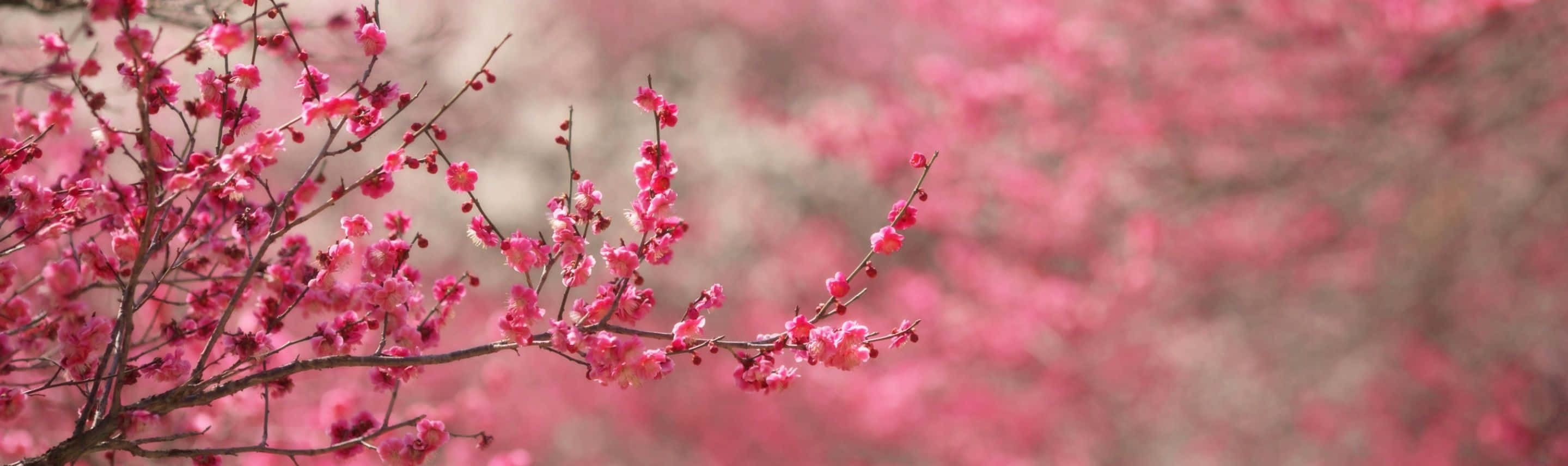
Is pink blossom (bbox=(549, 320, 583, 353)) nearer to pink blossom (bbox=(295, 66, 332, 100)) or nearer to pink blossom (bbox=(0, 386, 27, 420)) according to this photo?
pink blossom (bbox=(295, 66, 332, 100))

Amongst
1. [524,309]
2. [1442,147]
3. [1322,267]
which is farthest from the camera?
[1322,267]

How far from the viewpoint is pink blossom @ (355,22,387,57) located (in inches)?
89.4

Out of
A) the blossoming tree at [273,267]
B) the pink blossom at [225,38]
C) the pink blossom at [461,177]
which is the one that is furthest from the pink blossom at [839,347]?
the pink blossom at [225,38]

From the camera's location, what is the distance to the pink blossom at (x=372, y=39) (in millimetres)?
2271

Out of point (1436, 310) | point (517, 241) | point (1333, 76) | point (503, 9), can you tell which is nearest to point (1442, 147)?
point (1333, 76)

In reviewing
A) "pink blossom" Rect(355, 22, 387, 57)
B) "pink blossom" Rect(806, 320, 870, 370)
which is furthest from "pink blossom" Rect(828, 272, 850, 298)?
"pink blossom" Rect(355, 22, 387, 57)

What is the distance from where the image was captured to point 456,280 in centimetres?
240

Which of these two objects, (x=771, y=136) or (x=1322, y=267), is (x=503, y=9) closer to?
(x=771, y=136)

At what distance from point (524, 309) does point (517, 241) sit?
0.47ft

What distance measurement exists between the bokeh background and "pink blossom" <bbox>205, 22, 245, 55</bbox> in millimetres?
2951

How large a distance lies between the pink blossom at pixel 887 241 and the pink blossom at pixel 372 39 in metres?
1.13

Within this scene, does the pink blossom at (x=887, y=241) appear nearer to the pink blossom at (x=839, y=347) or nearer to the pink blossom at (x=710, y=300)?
the pink blossom at (x=839, y=347)

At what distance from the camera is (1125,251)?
8930 mm

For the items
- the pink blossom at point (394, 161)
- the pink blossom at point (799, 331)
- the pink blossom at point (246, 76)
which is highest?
the pink blossom at point (246, 76)
